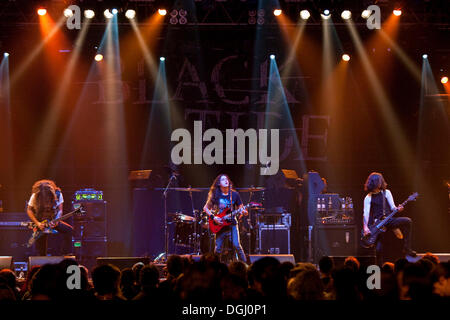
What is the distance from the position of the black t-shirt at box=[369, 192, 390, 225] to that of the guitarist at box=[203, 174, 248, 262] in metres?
2.30

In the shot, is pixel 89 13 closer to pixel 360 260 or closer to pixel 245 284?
pixel 360 260

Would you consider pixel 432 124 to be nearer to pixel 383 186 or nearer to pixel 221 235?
pixel 383 186

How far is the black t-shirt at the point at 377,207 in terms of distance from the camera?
32.9 feet

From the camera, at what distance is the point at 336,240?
1145 cm

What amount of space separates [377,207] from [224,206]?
2782mm

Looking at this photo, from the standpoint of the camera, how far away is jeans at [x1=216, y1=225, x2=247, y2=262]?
398 inches

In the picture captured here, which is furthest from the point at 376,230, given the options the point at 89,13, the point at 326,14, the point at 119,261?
the point at 89,13

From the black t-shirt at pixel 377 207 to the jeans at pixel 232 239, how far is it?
2.43 metres

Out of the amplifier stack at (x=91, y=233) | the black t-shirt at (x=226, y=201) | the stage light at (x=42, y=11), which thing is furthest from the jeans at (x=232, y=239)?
the stage light at (x=42, y=11)

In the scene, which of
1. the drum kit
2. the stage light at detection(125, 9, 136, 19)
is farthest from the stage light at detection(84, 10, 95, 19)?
the drum kit

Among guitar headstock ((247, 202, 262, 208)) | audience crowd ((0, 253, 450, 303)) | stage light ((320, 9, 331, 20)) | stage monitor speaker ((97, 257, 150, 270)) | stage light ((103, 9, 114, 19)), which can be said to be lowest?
stage monitor speaker ((97, 257, 150, 270))

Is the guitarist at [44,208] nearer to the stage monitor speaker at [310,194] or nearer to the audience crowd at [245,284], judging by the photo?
the stage monitor speaker at [310,194]

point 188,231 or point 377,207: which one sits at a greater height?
point 377,207

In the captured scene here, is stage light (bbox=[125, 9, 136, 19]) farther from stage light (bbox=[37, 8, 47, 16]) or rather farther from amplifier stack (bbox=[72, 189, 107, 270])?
amplifier stack (bbox=[72, 189, 107, 270])
